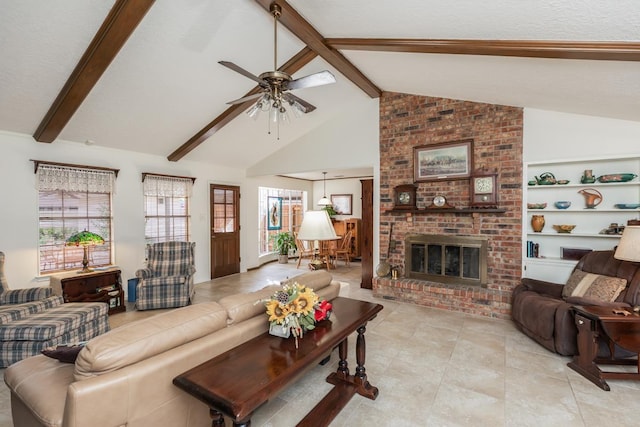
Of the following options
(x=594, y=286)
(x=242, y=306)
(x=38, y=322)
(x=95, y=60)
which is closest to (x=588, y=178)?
(x=594, y=286)

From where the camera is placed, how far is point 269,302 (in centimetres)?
184

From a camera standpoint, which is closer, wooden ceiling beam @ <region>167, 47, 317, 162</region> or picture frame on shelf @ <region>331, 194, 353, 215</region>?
wooden ceiling beam @ <region>167, 47, 317, 162</region>

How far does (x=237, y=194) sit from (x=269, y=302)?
5.37 meters

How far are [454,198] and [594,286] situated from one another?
6.39 ft

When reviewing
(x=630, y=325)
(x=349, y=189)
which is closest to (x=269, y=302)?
(x=630, y=325)

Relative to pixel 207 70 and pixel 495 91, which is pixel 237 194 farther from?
pixel 495 91

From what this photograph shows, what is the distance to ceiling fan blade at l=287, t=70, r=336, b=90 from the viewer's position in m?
2.31

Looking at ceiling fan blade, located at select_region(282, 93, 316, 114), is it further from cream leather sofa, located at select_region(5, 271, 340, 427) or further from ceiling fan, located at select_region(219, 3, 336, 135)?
cream leather sofa, located at select_region(5, 271, 340, 427)

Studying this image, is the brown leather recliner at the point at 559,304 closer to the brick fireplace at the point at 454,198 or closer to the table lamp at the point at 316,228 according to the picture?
the brick fireplace at the point at 454,198

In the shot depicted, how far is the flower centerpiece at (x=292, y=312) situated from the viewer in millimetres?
1779

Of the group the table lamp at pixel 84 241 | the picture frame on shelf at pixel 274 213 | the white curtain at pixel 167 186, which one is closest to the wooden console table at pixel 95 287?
the table lamp at pixel 84 241

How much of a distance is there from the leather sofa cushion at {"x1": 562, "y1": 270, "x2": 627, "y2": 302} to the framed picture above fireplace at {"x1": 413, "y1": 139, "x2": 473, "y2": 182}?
183 centimetres

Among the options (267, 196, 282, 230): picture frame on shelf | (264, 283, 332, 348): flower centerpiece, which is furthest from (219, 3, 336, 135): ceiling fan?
(267, 196, 282, 230): picture frame on shelf

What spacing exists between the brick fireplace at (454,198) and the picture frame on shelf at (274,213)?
13.2 ft
